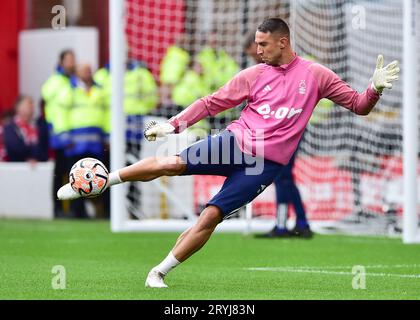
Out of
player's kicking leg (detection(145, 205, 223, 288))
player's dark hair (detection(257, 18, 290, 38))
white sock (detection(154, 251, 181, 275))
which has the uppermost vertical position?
player's dark hair (detection(257, 18, 290, 38))

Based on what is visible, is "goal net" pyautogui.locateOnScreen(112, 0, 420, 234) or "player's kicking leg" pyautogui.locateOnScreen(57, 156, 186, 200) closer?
"player's kicking leg" pyautogui.locateOnScreen(57, 156, 186, 200)

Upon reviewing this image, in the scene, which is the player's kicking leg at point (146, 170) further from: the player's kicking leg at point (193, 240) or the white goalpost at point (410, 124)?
the white goalpost at point (410, 124)

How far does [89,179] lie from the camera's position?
882cm

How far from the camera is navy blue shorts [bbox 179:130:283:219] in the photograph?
29.4 ft

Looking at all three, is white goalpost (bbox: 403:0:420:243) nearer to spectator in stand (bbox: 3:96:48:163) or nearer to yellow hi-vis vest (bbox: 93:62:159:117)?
yellow hi-vis vest (bbox: 93:62:159:117)

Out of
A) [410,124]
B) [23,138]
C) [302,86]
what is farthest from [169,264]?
[23,138]

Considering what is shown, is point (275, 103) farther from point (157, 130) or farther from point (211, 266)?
point (211, 266)

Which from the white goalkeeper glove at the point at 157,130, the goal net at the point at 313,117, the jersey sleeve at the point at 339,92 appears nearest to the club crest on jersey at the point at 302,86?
the jersey sleeve at the point at 339,92

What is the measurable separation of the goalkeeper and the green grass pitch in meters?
0.57

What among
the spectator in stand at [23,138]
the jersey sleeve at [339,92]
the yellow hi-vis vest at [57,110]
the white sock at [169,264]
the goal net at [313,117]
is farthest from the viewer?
the spectator in stand at [23,138]

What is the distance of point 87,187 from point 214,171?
0.97 metres

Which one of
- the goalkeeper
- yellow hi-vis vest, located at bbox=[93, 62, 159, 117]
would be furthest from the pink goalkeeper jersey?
yellow hi-vis vest, located at bbox=[93, 62, 159, 117]

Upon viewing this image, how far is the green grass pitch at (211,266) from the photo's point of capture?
8.79m

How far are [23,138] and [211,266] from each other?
9448 mm
